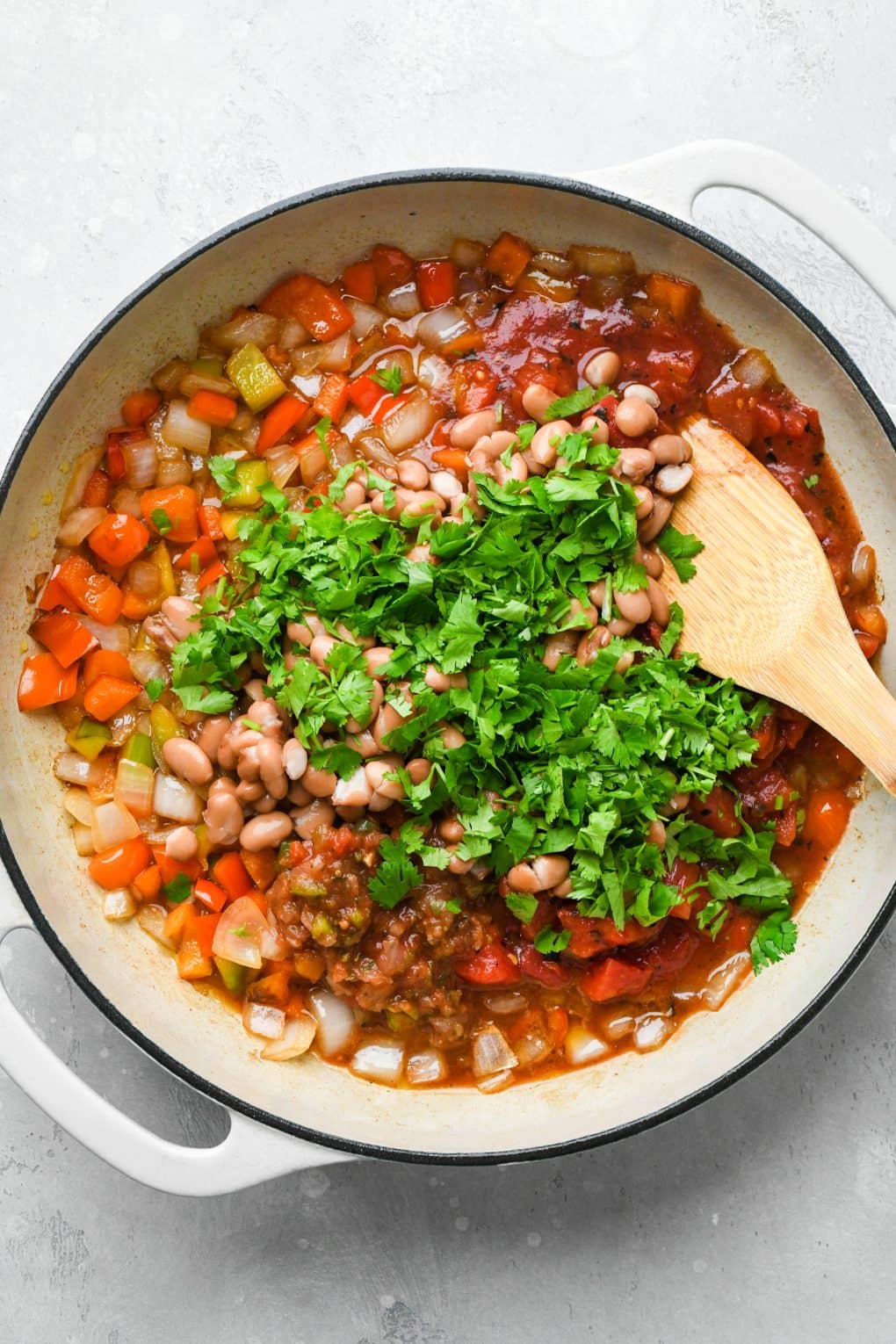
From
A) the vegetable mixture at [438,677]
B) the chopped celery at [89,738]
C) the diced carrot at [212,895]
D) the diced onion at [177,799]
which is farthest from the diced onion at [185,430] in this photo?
the diced carrot at [212,895]

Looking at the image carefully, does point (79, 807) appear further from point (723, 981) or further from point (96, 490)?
point (723, 981)

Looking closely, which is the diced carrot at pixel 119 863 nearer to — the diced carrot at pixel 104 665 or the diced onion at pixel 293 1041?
the diced carrot at pixel 104 665

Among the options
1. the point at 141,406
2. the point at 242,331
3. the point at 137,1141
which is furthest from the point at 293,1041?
the point at 242,331

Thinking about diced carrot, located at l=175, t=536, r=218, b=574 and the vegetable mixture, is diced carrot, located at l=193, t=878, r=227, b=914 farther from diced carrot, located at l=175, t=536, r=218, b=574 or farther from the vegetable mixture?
diced carrot, located at l=175, t=536, r=218, b=574

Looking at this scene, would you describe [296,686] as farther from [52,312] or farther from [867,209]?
[867,209]

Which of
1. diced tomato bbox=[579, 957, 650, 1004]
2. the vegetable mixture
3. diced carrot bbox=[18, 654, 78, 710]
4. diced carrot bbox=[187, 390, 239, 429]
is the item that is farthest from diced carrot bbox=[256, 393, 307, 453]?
diced tomato bbox=[579, 957, 650, 1004]

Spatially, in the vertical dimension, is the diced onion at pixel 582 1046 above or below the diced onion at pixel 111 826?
above
